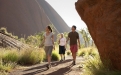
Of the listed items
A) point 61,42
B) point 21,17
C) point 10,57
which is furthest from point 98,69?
point 21,17

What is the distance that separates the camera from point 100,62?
507cm

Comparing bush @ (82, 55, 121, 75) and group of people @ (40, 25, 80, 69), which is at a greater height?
group of people @ (40, 25, 80, 69)

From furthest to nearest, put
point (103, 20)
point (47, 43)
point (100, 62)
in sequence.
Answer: point (47, 43), point (100, 62), point (103, 20)

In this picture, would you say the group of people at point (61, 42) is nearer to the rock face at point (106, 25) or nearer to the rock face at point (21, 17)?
the rock face at point (106, 25)

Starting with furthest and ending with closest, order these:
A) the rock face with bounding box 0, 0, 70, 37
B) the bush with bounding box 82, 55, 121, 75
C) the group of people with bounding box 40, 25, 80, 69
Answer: the rock face with bounding box 0, 0, 70, 37 → the group of people with bounding box 40, 25, 80, 69 → the bush with bounding box 82, 55, 121, 75

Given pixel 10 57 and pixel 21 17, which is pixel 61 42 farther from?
pixel 21 17

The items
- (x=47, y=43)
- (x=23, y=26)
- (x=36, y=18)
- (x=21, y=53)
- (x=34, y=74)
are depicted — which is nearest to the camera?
(x=34, y=74)

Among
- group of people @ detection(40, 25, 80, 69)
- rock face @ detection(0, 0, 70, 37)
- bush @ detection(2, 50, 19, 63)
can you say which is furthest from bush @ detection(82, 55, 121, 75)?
rock face @ detection(0, 0, 70, 37)

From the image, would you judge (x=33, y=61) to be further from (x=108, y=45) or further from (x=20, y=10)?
(x=20, y=10)

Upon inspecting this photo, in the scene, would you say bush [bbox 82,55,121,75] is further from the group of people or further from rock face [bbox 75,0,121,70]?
the group of people

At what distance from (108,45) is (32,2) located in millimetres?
126724

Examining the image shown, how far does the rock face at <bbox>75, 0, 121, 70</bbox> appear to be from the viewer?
4172 millimetres

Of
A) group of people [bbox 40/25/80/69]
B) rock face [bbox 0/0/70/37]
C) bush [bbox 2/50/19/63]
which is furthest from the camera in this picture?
rock face [bbox 0/0/70/37]

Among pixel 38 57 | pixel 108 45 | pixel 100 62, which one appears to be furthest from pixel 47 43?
pixel 108 45
